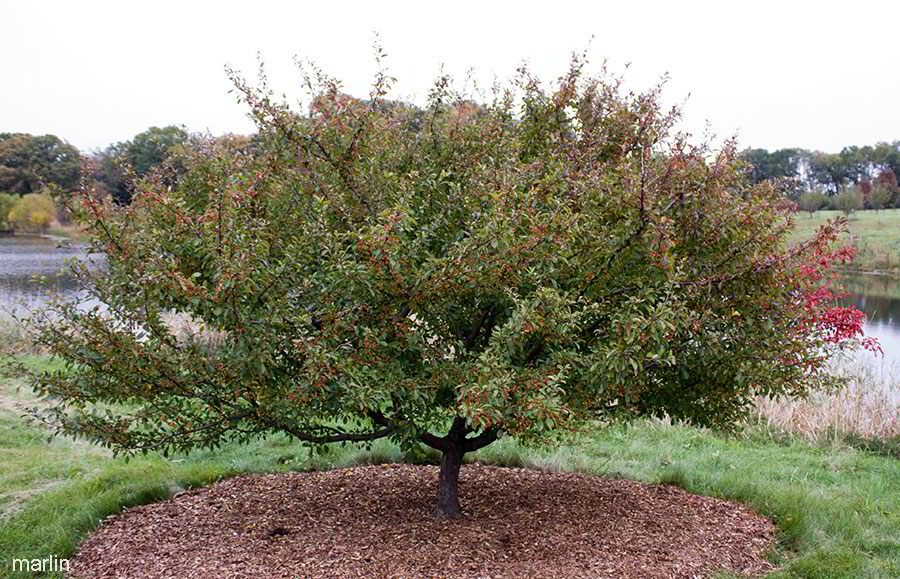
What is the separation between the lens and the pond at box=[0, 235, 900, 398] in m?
15.9

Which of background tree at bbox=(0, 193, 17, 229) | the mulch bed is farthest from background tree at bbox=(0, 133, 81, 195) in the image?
the mulch bed

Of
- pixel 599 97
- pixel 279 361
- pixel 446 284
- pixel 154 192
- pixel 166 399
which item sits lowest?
pixel 166 399

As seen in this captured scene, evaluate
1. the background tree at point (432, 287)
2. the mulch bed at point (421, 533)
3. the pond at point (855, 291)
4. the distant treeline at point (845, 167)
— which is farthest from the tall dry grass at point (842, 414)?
the distant treeline at point (845, 167)

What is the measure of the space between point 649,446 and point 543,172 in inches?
178

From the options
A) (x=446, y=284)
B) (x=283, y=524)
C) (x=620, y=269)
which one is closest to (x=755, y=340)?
(x=620, y=269)

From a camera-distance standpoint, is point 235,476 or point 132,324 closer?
point 132,324

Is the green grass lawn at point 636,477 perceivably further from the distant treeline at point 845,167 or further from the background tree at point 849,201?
the distant treeline at point 845,167

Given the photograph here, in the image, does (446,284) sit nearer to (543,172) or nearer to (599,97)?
(543,172)

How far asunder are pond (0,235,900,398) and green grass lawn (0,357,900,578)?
4.32 m

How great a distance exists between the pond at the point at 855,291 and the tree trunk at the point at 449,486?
8.42 metres

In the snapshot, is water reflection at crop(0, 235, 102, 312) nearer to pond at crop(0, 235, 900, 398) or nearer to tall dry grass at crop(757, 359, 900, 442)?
pond at crop(0, 235, 900, 398)

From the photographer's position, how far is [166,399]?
14.5ft

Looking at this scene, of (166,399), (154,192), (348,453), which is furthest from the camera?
(348,453)

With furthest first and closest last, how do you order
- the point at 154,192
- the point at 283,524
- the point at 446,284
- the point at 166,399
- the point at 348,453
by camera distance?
the point at 348,453 → the point at 283,524 → the point at 166,399 → the point at 154,192 → the point at 446,284
